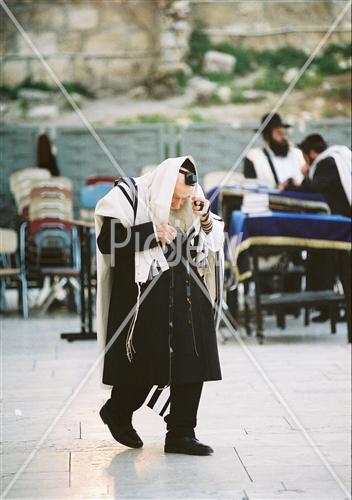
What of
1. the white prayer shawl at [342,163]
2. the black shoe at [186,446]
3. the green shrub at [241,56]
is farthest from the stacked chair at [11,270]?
the black shoe at [186,446]

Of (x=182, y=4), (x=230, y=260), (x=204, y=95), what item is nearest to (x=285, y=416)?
(x=230, y=260)

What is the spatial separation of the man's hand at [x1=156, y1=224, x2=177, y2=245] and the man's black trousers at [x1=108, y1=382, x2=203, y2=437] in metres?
0.45

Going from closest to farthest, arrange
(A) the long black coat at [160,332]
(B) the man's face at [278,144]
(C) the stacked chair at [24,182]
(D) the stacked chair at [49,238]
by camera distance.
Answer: (A) the long black coat at [160,332], (B) the man's face at [278,144], (D) the stacked chair at [49,238], (C) the stacked chair at [24,182]

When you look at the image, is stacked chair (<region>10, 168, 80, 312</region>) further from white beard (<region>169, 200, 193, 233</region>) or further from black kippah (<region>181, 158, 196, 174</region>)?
black kippah (<region>181, 158, 196, 174</region>)

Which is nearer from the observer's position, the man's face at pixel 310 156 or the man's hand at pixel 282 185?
the man's hand at pixel 282 185

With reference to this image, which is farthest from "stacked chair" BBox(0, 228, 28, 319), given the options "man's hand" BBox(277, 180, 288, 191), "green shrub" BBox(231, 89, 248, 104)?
"green shrub" BBox(231, 89, 248, 104)

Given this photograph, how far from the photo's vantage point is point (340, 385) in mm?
4652

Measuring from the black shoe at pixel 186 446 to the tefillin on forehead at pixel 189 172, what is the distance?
0.79 m

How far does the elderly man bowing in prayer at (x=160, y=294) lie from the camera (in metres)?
3.15

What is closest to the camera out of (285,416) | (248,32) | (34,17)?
(285,416)

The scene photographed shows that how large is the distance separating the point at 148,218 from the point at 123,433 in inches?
27.1

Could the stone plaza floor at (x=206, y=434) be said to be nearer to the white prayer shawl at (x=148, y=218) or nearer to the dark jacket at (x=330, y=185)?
the white prayer shawl at (x=148, y=218)

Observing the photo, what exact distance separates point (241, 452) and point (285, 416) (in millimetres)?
671

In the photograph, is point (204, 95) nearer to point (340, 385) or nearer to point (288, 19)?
point (288, 19)
